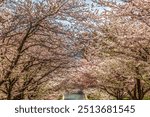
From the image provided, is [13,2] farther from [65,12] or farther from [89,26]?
[89,26]

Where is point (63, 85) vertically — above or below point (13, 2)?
below

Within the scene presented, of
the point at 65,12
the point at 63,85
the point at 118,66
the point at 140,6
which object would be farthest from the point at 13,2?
the point at 63,85

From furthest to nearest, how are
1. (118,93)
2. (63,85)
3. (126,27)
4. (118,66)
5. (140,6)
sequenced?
(118,93), (63,85), (118,66), (126,27), (140,6)

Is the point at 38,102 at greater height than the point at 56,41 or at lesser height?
lesser

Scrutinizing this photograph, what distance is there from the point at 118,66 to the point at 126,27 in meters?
4.92

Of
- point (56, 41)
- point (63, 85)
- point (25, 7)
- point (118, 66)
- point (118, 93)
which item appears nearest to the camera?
point (25, 7)

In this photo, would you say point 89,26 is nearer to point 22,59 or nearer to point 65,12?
point 65,12

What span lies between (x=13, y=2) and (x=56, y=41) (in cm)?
175

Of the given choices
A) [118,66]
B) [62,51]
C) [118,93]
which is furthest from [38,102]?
[118,93]

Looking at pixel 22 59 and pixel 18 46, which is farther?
pixel 22 59

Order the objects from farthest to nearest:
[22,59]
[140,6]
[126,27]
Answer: [22,59] < [126,27] < [140,6]

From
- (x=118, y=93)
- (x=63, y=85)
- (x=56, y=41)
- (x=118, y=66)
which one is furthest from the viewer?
(x=118, y=93)

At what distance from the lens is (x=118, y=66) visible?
18.2 m

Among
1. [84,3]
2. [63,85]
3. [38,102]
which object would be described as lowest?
[38,102]
